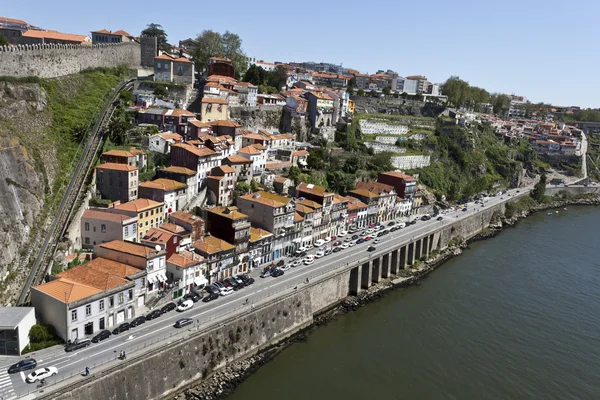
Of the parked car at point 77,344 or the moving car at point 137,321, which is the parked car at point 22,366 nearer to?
the parked car at point 77,344

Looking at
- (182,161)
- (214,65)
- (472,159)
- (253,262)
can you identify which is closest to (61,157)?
(182,161)

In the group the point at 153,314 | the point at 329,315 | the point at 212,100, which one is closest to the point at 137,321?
the point at 153,314

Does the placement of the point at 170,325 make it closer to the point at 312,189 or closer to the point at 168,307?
the point at 168,307

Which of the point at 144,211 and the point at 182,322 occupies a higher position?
the point at 144,211

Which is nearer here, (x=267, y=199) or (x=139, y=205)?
(x=139, y=205)

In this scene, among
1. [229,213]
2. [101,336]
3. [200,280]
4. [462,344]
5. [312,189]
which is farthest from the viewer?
[312,189]

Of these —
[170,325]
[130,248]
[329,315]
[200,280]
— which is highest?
[130,248]

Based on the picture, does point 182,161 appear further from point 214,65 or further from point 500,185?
point 500,185

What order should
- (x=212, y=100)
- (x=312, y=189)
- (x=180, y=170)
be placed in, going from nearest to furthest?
(x=180, y=170)
(x=312, y=189)
(x=212, y=100)
